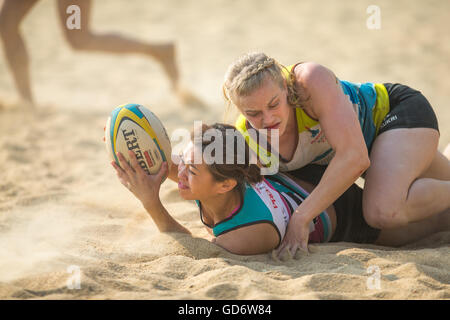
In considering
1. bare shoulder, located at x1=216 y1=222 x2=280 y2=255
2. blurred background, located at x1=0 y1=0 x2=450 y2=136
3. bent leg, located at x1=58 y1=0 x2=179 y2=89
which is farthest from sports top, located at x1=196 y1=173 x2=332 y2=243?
bent leg, located at x1=58 y1=0 x2=179 y2=89

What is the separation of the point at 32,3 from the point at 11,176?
235 centimetres

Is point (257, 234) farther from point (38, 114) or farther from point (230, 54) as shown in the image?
point (230, 54)

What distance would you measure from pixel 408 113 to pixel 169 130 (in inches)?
114

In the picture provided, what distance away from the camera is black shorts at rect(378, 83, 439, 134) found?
11.6 ft

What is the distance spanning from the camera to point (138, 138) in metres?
3.32

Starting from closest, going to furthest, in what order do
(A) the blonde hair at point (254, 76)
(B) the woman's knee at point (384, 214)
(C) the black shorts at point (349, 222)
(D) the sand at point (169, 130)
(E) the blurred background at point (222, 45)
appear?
(D) the sand at point (169, 130)
(A) the blonde hair at point (254, 76)
(B) the woman's knee at point (384, 214)
(C) the black shorts at point (349, 222)
(E) the blurred background at point (222, 45)

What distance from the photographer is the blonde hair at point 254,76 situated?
3.04 metres

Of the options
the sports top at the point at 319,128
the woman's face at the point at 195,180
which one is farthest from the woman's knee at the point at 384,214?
the woman's face at the point at 195,180

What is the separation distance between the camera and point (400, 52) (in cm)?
881

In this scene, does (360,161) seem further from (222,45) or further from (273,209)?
(222,45)

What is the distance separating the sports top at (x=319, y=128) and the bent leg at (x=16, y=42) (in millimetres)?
3572

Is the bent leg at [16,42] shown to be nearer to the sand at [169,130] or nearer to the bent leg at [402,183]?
the sand at [169,130]

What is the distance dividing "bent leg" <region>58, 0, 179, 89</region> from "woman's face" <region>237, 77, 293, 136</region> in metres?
3.38
